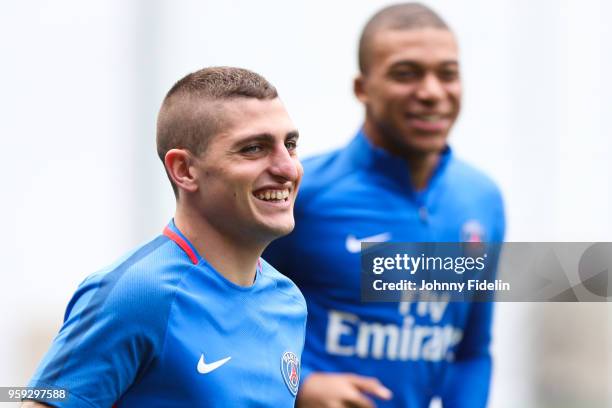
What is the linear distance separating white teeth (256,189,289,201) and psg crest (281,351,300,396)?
18.7 inches

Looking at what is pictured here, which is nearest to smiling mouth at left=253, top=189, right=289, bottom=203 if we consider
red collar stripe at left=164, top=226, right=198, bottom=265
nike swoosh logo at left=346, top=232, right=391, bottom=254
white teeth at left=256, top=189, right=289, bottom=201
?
white teeth at left=256, top=189, right=289, bottom=201

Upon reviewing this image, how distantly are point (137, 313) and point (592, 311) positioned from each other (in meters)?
9.77

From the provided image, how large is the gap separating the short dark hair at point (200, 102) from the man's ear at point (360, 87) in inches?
78.6

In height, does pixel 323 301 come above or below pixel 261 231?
below

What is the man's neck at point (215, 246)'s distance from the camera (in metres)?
3.25

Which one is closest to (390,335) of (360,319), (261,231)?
(360,319)

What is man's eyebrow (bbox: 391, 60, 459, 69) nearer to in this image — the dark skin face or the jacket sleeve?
the dark skin face

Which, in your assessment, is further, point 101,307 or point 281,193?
point 281,193

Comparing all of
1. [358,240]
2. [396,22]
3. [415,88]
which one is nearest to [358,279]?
[358,240]

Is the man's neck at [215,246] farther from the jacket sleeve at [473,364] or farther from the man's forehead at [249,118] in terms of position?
the jacket sleeve at [473,364]

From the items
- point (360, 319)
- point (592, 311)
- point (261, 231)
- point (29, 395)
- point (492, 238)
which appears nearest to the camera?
point (29, 395)

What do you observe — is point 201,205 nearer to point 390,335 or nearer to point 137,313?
point 137,313

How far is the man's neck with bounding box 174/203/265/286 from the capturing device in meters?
3.25

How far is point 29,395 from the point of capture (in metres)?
2.93
